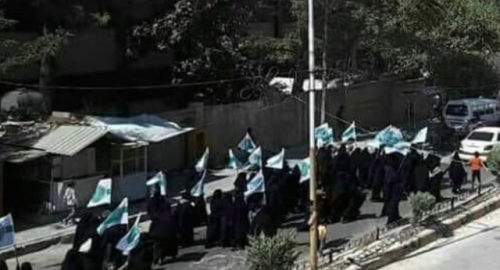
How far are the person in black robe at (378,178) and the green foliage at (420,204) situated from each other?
123 inches

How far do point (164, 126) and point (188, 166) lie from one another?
3479 millimetres

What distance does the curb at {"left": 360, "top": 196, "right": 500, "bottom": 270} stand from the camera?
17.4m

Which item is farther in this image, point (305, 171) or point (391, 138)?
point (391, 138)

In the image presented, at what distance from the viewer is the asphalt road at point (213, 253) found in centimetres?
1717

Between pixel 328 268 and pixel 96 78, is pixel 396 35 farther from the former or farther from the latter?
pixel 328 268

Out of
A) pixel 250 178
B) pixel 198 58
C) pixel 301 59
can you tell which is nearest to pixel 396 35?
pixel 301 59

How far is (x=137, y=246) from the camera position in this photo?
15516mm

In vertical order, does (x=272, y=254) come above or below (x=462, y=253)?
above

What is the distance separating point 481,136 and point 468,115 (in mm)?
4447

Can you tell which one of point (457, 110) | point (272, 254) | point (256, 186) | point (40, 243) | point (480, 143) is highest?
point (457, 110)

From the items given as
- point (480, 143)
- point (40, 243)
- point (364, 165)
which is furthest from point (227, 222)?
point (480, 143)

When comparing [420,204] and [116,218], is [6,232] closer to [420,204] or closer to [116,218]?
[116,218]

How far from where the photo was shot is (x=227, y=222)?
1814 cm

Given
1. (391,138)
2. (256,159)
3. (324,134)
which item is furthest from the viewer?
(324,134)
